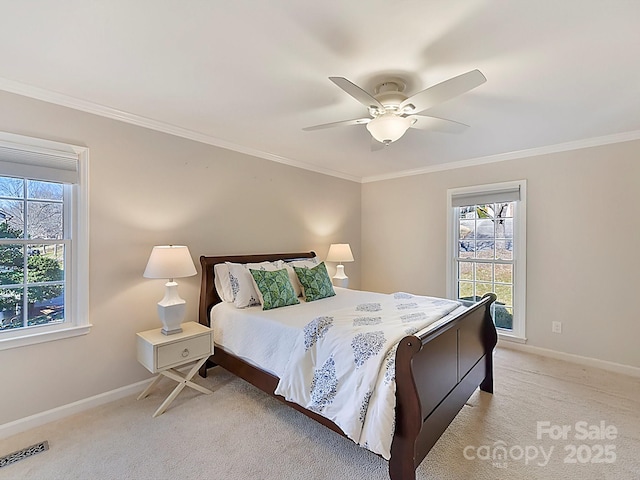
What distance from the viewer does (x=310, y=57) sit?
180 centimetres

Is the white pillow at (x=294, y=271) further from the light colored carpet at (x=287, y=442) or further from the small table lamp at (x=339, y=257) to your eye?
the light colored carpet at (x=287, y=442)

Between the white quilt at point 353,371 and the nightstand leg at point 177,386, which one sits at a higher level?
the white quilt at point 353,371

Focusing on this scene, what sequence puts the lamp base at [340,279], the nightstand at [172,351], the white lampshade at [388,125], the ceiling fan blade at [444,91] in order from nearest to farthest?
the ceiling fan blade at [444,91] → the white lampshade at [388,125] → the nightstand at [172,351] → the lamp base at [340,279]

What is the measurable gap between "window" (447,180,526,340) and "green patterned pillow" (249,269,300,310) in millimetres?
2432

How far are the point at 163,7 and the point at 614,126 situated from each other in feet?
12.2

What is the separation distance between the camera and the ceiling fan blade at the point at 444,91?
1578mm

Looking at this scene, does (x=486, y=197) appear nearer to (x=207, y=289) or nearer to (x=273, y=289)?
(x=273, y=289)

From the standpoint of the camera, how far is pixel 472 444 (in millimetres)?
2037

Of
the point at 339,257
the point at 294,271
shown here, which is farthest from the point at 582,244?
the point at 294,271

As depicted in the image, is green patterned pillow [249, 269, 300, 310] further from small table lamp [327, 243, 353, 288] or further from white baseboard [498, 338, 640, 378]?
white baseboard [498, 338, 640, 378]

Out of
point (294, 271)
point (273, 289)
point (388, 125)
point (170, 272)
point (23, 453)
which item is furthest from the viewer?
point (294, 271)

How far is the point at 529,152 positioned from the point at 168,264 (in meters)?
3.97

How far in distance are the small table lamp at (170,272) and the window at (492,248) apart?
11.0 feet

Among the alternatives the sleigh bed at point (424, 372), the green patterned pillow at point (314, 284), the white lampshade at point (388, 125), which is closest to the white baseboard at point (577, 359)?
the sleigh bed at point (424, 372)
